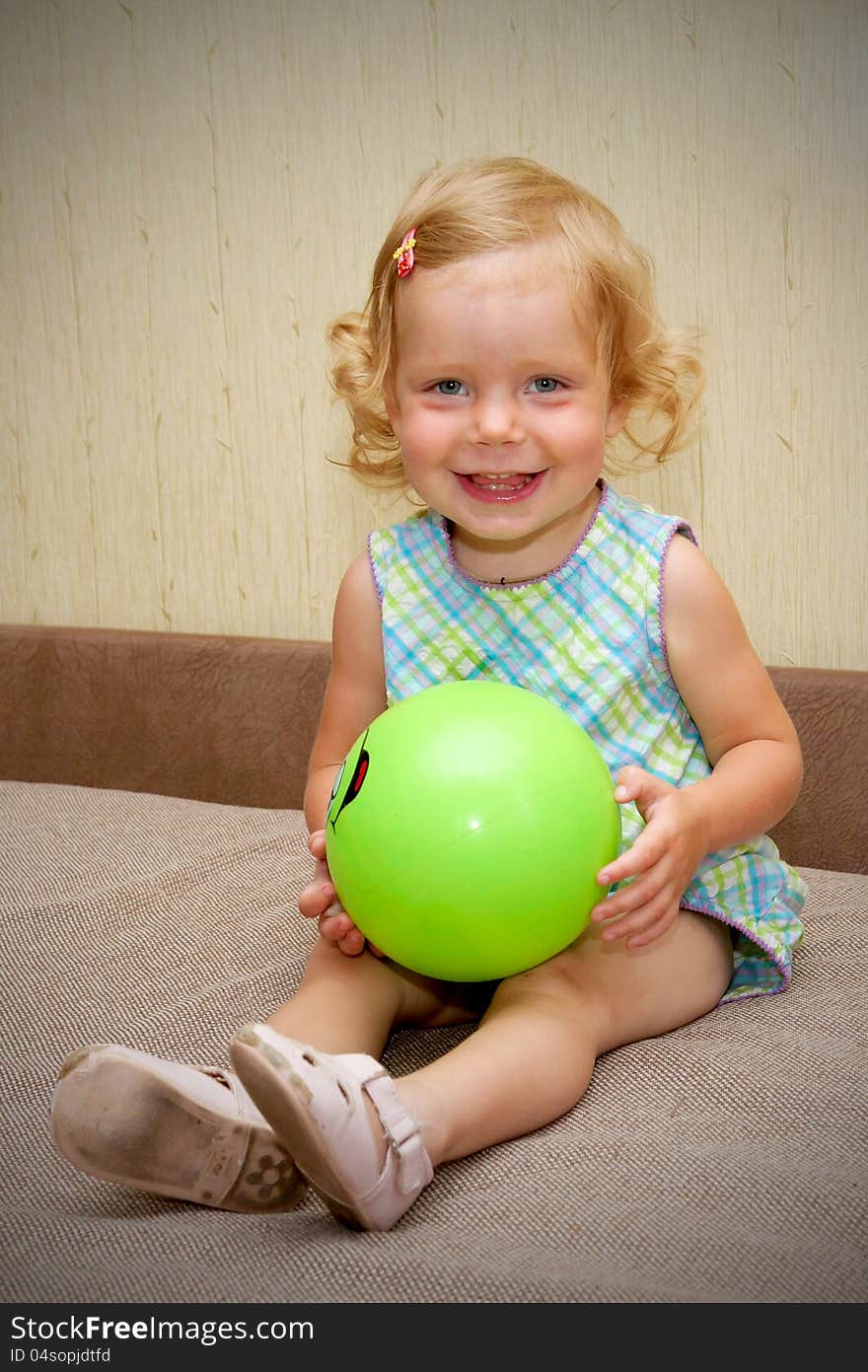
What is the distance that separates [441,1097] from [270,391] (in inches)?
57.3

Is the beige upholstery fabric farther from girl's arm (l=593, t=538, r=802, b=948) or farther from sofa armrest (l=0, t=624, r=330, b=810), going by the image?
sofa armrest (l=0, t=624, r=330, b=810)

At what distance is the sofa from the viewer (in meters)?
0.90

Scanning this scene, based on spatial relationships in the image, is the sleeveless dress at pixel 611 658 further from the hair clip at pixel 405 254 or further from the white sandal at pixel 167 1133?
the white sandal at pixel 167 1133

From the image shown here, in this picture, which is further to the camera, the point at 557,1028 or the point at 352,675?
the point at 352,675

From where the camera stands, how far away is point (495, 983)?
130 cm

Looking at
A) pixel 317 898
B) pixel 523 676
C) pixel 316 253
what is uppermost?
pixel 316 253

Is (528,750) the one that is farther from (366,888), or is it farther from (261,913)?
(261,913)

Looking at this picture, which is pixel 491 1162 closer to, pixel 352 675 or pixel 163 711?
pixel 352 675

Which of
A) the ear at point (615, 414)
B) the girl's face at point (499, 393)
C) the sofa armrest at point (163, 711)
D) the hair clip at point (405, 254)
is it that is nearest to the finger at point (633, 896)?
the girl's face at point (499, 393)

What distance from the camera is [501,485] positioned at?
4.23ft

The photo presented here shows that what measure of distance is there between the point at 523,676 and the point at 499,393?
30cm

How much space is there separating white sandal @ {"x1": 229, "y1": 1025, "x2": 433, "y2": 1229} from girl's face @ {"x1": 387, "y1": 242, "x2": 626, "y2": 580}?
1.89ft

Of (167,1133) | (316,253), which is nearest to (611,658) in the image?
(167,1133)

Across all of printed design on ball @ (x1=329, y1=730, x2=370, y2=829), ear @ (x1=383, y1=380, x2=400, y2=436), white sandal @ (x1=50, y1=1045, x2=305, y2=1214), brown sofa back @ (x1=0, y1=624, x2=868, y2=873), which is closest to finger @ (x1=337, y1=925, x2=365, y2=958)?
printed design on ball @ (x1=329, y1=730, x2=370, y2=829)
